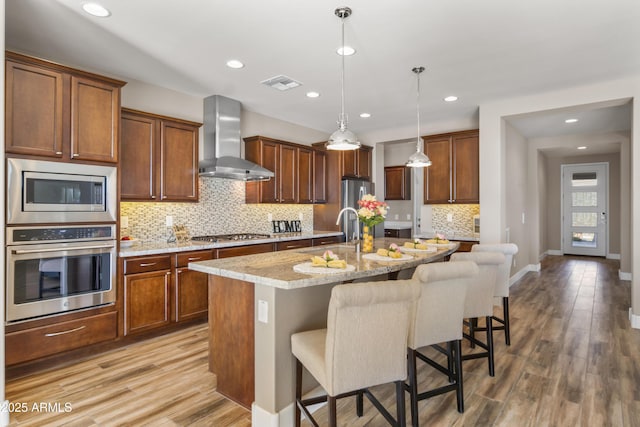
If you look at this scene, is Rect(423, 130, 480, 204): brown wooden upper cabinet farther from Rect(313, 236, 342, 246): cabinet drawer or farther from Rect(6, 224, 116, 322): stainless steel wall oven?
Rect(6, 224, 116, 322): stainless steel wall oven

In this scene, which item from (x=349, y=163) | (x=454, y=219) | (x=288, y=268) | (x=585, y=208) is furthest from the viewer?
(x=585, y=208)

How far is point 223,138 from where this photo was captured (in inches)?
178

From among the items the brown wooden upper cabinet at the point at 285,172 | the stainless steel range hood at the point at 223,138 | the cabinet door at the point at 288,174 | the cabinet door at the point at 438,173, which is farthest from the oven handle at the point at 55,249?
the cabinet door at the point at 438,173

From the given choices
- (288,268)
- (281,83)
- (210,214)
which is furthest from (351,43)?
(210,214)

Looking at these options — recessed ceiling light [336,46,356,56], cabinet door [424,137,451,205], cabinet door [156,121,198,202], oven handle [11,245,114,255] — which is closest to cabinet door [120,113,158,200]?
cabinet door [156,121,198,202]

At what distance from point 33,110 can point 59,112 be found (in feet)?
0.55

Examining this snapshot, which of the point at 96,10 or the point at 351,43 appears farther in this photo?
the point at 351,43

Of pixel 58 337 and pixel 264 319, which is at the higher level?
pixel 264 319

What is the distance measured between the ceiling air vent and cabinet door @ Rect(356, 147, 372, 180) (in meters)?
2.39

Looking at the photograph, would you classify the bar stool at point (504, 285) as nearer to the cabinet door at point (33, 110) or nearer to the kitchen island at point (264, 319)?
the kitchen island at point (264, 319)

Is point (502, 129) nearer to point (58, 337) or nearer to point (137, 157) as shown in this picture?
point (137, 157)

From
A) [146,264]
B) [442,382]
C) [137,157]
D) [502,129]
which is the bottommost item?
[442,382]

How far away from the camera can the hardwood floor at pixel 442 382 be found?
7.15 ft

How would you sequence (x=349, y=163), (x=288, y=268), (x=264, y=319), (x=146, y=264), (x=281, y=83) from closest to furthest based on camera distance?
1. (x=264, y=319)
2. (x=288, y=268)
3. (x=146, y=264)
4. (x=281, y=83)
5. (x=349, y=163)
